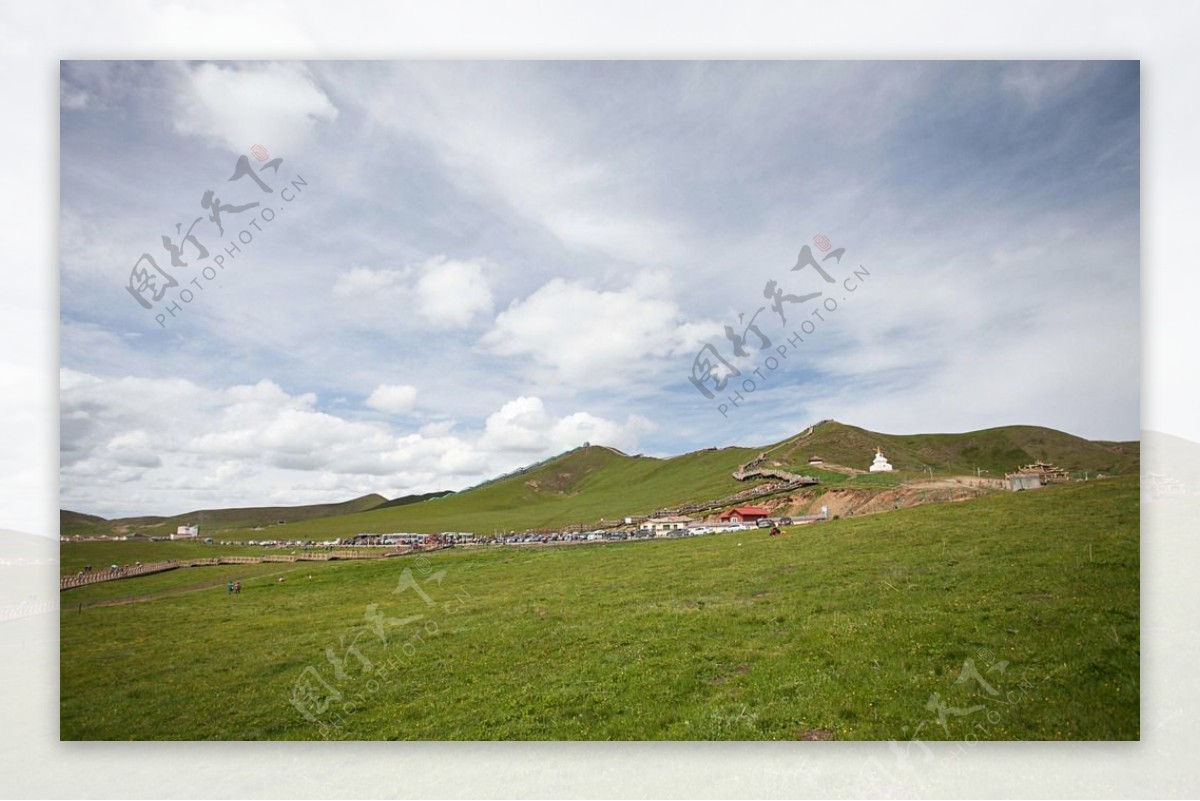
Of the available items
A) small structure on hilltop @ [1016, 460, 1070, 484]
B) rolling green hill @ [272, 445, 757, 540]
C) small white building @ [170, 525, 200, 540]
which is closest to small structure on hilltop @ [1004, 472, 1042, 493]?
small structure on hilltop @ [1016, 460, 1070, 484]

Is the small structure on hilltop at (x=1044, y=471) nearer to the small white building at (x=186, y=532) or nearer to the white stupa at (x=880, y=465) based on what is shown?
the white stupa at (x=880, y=465)

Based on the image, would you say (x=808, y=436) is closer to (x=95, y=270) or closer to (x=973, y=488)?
(x=973, y=488)

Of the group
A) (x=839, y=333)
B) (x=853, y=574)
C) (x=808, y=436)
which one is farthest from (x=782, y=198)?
(x=853, y=574)

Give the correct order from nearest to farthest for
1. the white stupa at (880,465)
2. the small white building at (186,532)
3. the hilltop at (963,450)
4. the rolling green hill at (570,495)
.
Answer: the hilltop at (963,450), the small white building at (186,532), the white stupa at (880,465), the rolling green hill at (570,495)

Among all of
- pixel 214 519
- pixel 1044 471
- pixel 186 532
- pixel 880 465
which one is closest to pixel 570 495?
pixel 880 465

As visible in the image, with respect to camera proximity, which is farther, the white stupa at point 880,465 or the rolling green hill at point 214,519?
the white stupa at point 880,465

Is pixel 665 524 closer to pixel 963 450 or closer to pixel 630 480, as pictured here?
pixel 630 480

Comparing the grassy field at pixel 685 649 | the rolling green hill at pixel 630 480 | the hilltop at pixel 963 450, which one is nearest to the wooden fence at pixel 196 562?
the grassy field at pixel 685 649

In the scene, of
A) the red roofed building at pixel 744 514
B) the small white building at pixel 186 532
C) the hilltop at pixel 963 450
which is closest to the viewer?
the hilltop at pixel 963 450
